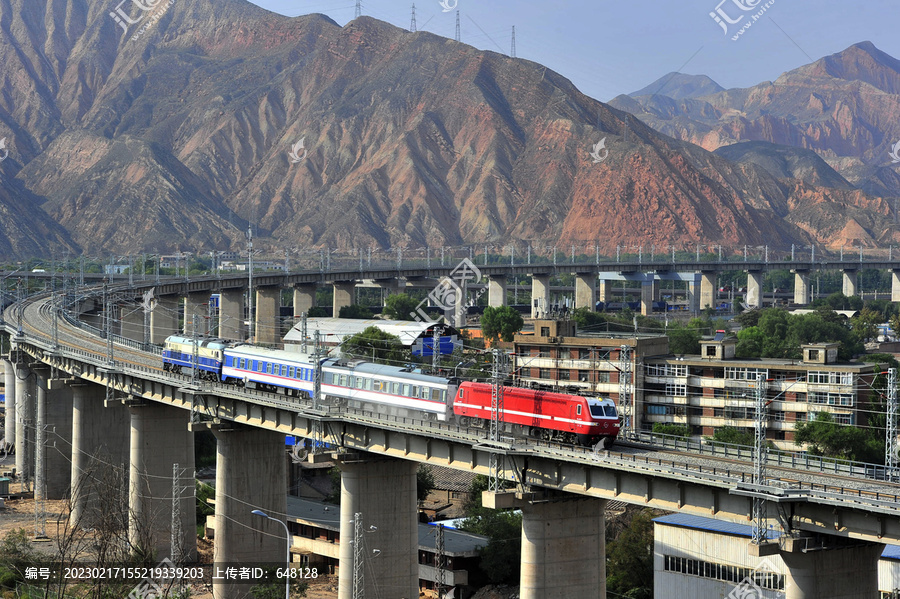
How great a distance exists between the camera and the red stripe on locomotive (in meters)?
42.2

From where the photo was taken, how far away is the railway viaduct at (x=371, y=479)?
111 ft

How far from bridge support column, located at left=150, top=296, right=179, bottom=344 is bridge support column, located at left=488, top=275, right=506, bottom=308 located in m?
70.8

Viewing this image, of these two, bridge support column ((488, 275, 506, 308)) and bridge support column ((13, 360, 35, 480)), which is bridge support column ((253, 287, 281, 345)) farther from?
bridge support column ((13, 360, 35, 480))

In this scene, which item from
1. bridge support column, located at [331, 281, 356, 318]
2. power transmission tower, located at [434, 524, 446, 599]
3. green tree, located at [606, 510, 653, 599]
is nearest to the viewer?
green tree, located at [606, 510, 653, 599]

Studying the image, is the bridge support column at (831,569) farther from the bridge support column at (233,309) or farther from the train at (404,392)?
the bridge support column at (233,309)

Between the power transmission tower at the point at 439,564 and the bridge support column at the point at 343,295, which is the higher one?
the bridge support column at the point at 343,295

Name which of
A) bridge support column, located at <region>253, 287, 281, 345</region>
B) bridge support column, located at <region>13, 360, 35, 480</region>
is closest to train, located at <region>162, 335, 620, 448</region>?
bridge support column, located at <region>13, 360, 35, 480</region>

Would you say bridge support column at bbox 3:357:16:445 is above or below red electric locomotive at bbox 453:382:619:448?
below

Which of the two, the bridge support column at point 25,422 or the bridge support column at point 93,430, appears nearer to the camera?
the bridge support column at point 93,430

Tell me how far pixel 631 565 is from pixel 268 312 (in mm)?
99349

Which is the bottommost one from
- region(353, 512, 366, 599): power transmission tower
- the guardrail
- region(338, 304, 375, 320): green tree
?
region(353, 512, 366, 599): power transmission tower

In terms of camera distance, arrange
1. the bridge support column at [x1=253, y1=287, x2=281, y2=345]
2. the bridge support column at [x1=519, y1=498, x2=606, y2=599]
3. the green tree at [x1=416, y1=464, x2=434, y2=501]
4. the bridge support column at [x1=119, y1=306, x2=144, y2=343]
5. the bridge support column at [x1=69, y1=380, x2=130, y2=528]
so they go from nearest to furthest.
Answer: the bridge support column at [x1=519, y1=498, x2=606, y2=599] → the bridge support column at [x1=69, y1=380, x2=130, y2=528] → the green tree at [x1=416, y1=464, x2=434, y2=501] → the bridge support column at [x1=119, y1=306, x2=144, y2=343] → the bridge support column at [x1=253, y1=287, x2=281, y2=345]

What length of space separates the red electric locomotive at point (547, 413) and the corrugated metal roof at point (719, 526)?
9.61 m

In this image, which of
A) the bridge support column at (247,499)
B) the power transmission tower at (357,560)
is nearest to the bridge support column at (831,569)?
the power transmission tower at (357,560)
